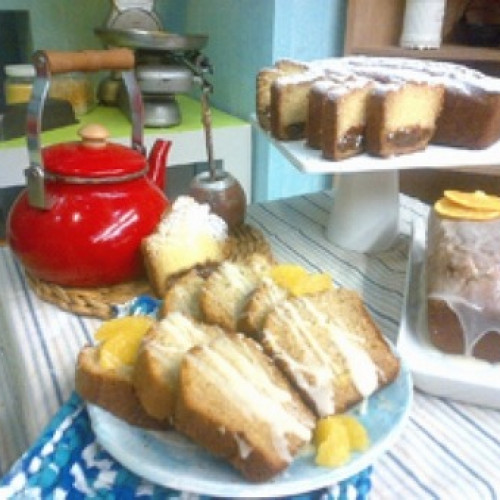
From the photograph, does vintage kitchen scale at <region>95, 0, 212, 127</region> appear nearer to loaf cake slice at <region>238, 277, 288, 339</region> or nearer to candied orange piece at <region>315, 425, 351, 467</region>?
loaf cake slice at <region>238, 277, 288, 339</region>

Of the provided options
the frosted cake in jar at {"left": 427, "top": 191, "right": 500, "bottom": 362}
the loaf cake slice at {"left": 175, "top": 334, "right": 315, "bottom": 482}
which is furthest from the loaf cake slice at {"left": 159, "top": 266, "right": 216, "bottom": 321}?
the frosted cake in jar at {"left": 427, "top": 191, "right": 500, "bottom": 362}

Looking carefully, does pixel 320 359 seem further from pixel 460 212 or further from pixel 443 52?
pixel 443 52

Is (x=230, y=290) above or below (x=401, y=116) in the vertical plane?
below

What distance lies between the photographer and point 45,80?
66cm

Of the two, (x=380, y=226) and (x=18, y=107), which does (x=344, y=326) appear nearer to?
(x=380, y=226)

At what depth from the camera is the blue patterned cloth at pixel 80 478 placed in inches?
17.9

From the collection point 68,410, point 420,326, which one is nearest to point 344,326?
point 420,326

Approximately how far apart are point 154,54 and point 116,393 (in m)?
1.18

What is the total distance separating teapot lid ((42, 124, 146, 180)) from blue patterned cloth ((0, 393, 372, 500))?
1.01 ft

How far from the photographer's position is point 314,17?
1.49 meters

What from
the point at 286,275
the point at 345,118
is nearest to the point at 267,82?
the point at 345,118

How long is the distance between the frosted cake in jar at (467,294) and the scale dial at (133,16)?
4.20ft

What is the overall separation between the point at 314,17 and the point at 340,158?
2.71 feet

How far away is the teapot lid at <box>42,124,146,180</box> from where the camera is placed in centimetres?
70
